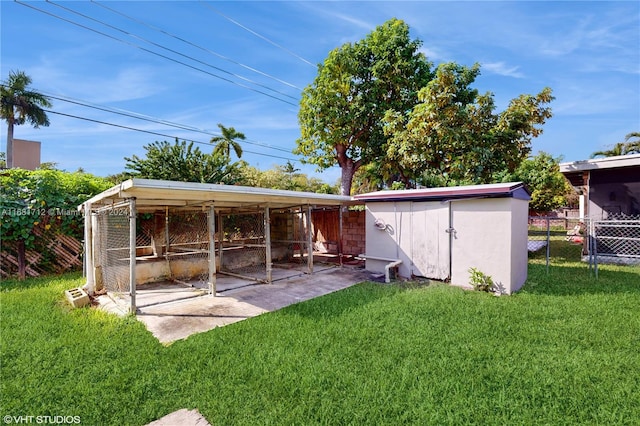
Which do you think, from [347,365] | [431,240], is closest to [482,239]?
[431,240]

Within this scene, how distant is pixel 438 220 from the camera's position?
6684 mm

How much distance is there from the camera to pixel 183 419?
2.32 metres

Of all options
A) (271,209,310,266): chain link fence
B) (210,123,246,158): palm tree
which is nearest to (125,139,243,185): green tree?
(271,209,310,266): chain link fence

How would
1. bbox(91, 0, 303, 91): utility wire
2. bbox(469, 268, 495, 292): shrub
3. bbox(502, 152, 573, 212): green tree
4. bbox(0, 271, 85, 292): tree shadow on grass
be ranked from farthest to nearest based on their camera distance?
bbox(502, 152, 573, 212): green tree, bbox(91, 0, 303, 91): utility wire, bbox(0, 271, 85, 292): tree shadow on grass, bbox(469, 268, 495, 292): shrub

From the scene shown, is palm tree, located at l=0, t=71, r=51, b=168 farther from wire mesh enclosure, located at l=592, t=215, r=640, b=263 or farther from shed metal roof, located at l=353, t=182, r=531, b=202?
wire mesh enclosure, located at l=592, t=215, r=640, b=263

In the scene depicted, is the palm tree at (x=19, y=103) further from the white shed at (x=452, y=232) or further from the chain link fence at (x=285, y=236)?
the white shed at (x=452, y=232)

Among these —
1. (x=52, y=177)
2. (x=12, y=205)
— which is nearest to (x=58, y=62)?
(x=52, y=177)

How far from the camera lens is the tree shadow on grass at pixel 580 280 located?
5588mm

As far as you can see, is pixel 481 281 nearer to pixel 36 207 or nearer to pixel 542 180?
pixel 36 207

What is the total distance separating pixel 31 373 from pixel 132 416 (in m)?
1.54

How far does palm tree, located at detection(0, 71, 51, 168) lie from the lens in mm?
20031

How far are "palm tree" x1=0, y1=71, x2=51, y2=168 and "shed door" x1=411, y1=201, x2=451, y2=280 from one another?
1000 inches

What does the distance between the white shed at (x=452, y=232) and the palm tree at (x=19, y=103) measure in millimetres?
24620

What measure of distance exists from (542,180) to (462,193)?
37.3ft
